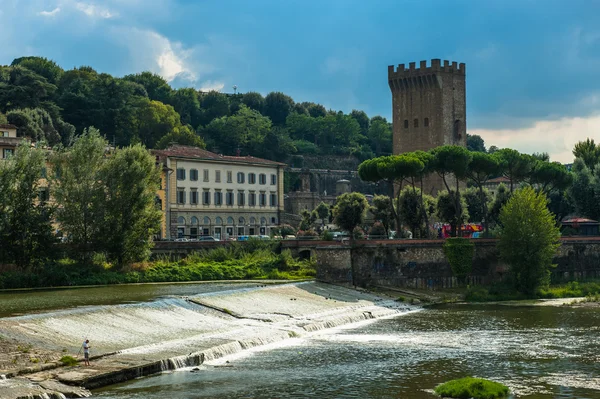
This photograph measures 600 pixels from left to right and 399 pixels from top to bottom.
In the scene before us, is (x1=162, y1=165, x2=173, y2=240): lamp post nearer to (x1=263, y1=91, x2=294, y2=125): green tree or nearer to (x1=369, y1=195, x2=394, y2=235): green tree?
(x1=369, y1=195, x2=394, y2=235): green tree

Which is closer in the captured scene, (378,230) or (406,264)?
(406,264)

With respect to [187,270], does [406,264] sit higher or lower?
higher

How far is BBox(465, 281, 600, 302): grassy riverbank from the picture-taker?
214 ft

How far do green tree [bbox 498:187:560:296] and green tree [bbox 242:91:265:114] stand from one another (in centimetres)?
10860

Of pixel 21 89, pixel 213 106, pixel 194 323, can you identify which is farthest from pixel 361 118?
pixel 194 323

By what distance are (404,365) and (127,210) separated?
3365 centimetres

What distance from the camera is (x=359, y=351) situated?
37.8 meters

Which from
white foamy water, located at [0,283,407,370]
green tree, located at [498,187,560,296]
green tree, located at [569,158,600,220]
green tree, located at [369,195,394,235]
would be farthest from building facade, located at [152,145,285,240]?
white foamy water, located at [0,283,407,370]

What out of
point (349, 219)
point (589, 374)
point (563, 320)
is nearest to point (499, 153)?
point (349, 219)

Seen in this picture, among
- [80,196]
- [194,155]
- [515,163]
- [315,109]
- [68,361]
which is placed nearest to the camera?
[68,361]

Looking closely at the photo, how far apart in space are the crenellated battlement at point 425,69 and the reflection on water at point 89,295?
6350 cm

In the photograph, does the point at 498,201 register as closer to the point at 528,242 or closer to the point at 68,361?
the point at 528,242

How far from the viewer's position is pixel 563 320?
50.4m

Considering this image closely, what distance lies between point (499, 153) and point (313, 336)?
4806 cm
